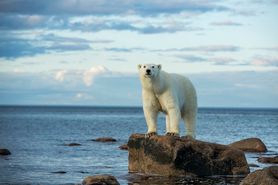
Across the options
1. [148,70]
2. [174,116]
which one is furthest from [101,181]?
[148,70]

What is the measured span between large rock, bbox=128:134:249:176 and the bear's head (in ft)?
10.9

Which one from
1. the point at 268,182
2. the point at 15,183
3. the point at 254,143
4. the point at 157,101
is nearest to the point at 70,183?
the point at 15,183

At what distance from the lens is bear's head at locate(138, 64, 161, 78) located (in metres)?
24.3

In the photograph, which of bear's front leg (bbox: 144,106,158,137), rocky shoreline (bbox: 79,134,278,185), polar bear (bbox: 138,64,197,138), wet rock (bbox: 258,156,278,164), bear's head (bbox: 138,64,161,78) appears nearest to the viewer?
bear's head (bbox: 138,64,161,78)

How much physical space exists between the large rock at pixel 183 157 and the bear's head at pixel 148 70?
10.9 ft

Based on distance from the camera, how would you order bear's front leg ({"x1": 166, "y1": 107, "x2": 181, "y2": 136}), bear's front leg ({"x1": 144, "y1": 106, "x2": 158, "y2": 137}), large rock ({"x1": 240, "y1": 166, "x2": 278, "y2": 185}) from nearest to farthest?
large rock ({"x1": 240, "y1": 166, "x2": 278, "y2": 185}), bear's front leg ({"x1": 166, "y1": 107, "x2": 181, "y2": 136}), bear's front leg ({"x1": 144, "y1": 106, "x2": 158, "y2": 137})

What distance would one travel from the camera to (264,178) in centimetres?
2197

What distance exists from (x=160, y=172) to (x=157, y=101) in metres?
3.45

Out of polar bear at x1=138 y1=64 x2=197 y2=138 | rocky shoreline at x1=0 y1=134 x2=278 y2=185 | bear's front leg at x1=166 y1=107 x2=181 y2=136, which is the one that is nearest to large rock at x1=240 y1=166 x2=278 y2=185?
rocky shoreline at x1=0 y1=134 x2=278 y2=185

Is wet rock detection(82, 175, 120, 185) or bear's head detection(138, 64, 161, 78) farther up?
bear's head detection(138, 64, 161, 78)

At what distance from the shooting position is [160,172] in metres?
27.5

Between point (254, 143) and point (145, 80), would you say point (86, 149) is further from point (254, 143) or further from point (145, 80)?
point (145, 80)

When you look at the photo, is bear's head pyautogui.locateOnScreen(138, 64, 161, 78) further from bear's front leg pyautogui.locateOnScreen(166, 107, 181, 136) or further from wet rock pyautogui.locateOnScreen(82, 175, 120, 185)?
wet rock pyautogui.locateOnScreen(82, 175, 120, 185)

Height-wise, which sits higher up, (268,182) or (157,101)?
(157,101)
